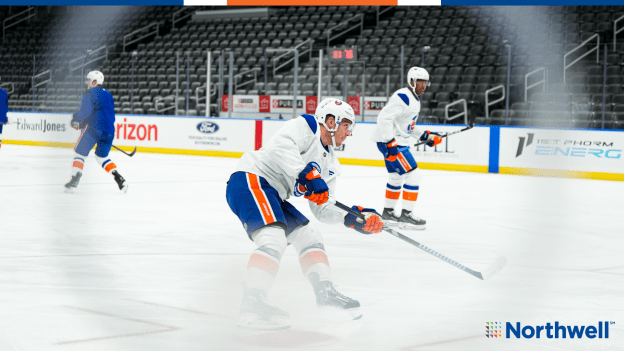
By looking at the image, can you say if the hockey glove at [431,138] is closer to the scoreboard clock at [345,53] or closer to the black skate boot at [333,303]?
the black skate boot at [333,303]

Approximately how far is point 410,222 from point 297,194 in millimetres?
2788

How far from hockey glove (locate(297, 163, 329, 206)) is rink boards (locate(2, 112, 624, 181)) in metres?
6.52

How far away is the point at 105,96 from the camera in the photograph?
793 centimetres

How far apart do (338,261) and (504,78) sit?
9738 mm

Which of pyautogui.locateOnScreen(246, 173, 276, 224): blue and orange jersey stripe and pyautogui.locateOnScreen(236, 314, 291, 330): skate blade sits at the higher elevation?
pyautogui.locateOnScreen(246, 173, 276, 224): blue and orange jersey stripe

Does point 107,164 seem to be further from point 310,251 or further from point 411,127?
point 310,251

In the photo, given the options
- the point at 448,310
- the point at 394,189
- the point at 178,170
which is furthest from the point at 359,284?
the point at 178,170

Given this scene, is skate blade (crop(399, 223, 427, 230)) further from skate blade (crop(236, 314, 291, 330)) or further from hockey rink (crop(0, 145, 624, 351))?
skate blade (crop(236, 314, 291, 330))

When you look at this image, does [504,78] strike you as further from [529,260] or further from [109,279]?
[109,279]

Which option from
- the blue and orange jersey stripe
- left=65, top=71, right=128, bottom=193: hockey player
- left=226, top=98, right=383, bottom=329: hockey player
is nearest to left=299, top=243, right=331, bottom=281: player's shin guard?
left=226, top=98, right=383, bottom=329: hockey player

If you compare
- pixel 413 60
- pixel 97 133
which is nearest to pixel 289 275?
pixel 97 133

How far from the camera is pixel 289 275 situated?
12.9 feet

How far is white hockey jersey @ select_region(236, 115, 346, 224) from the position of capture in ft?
10.3

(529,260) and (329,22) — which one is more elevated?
(329,22)
